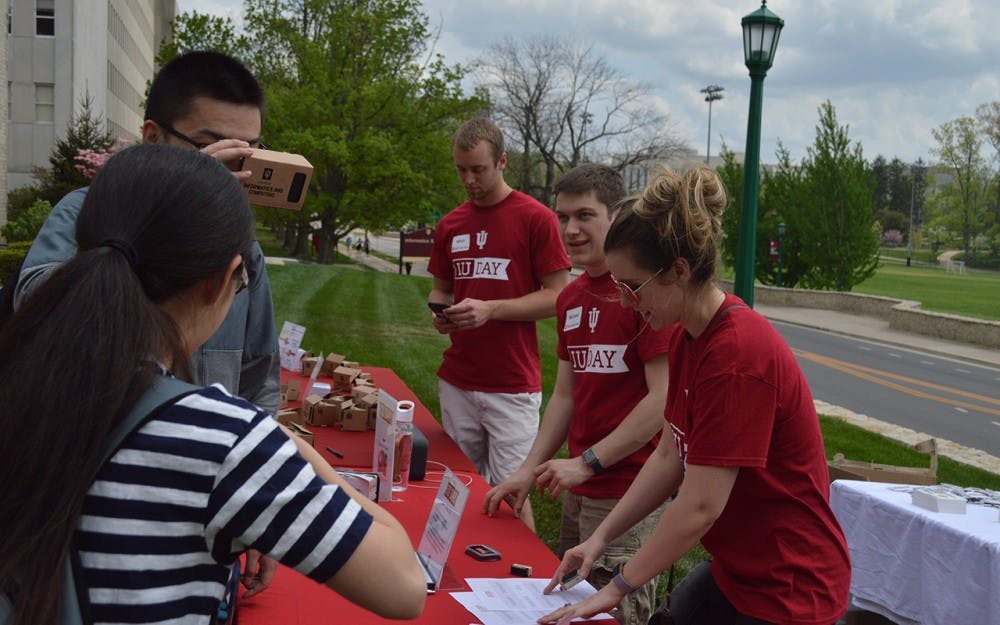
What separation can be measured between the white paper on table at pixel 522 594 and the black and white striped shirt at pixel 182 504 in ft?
3.94

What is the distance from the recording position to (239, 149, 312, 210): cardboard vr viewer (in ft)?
7.07

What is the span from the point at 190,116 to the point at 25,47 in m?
35.9

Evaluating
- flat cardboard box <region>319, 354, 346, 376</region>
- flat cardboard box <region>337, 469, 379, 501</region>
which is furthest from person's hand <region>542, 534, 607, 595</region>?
flat cardboard box <region>319, 354, 346, 376</region>

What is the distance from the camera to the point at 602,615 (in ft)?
6.97

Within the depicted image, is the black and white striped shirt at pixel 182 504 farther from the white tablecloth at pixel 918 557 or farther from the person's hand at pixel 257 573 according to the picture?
the white tablecloth at pixel 918 557

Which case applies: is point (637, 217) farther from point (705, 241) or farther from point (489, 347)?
point (489, 347)

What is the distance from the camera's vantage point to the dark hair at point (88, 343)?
3.28ft

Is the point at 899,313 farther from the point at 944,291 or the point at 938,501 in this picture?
the point at 944,291

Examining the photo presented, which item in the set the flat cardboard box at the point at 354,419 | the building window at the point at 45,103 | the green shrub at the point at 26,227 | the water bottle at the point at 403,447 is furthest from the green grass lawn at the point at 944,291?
the building window at the point at 45,103

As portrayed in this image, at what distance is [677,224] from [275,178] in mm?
995

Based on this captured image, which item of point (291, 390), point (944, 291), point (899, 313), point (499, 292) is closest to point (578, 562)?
point (499, 292)

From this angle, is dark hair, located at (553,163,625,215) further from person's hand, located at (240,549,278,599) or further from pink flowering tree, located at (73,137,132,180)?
person's hand, located at (240,549,278,599)

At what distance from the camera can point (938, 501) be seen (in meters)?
3.68

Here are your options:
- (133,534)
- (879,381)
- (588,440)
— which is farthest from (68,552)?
(879,381)
